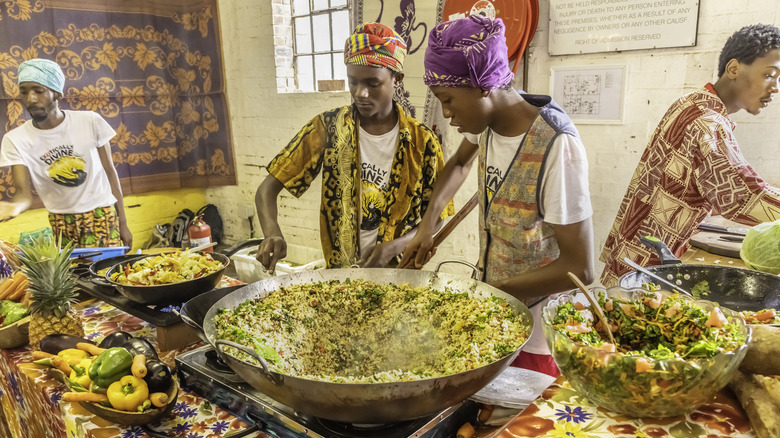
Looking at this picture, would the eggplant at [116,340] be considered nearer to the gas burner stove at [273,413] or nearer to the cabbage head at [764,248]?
the gas burner stove at [273,413]

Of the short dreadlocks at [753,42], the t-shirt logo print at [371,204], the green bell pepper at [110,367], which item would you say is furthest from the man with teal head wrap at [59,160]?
the short dreadlocks at [753,42]

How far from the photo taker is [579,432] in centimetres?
97

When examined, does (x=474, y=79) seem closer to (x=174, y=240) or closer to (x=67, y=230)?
(x=67, y=230)

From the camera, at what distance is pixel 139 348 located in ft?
4.80

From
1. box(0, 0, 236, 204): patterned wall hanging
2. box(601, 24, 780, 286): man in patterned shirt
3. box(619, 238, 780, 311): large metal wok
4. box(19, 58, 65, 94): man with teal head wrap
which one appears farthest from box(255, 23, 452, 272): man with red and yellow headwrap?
box(0, 0, 236, 204): patterned wall hanging

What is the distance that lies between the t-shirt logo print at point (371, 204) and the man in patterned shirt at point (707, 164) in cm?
116

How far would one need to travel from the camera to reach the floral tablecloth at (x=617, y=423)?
95 centimetres

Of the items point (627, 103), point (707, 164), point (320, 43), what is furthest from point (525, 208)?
point (320, 43)

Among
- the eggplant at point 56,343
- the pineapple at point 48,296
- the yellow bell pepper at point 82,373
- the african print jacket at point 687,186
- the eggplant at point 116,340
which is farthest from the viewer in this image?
the african print jacket at point 687,186

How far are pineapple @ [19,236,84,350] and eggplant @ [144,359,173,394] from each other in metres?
0.60

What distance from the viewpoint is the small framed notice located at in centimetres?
301

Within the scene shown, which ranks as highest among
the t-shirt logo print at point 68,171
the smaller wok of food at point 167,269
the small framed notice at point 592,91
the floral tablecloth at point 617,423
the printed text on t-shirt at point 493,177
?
the small framed notice at point 592,91

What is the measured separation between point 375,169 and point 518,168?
2.88ft

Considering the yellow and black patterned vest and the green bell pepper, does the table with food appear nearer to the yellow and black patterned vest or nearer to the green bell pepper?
the green bell pepper
